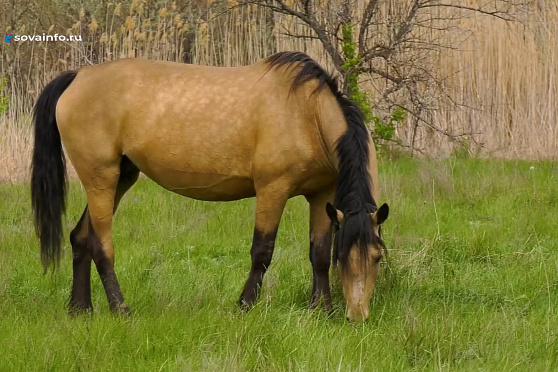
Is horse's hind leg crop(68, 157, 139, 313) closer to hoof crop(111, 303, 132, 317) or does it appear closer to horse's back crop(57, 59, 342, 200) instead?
hoof crop(111, 303, 132, 317)

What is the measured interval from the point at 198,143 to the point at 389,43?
4405 millimetres

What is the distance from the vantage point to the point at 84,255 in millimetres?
5953

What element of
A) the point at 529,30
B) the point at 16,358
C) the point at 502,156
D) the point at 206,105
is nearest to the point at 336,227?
the point at 206,105

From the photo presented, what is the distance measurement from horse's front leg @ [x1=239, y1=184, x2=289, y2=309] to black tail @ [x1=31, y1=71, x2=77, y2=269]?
139 centimetres

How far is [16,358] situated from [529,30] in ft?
29.7

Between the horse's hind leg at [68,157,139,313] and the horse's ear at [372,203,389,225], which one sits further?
the horse's hind leg at [68,157,139,313]

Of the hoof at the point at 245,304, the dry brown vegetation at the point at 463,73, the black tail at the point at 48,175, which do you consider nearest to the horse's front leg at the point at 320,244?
the hoof at the point at 245,304

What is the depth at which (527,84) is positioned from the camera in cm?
1097

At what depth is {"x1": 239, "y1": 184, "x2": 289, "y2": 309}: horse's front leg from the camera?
5.54 metres

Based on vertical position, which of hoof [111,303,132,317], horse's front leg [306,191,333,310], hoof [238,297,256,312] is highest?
horse's front leg [306,191,333,310]

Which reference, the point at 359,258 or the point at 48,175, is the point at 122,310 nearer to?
the point at 48,175

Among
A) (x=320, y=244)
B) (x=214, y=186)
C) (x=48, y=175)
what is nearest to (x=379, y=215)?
(x=320, y=244)

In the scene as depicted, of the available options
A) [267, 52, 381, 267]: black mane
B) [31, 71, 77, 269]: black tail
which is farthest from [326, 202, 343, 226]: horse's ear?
[31, 71, 77, 269]: black tail

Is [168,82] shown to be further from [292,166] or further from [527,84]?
[527,84]
